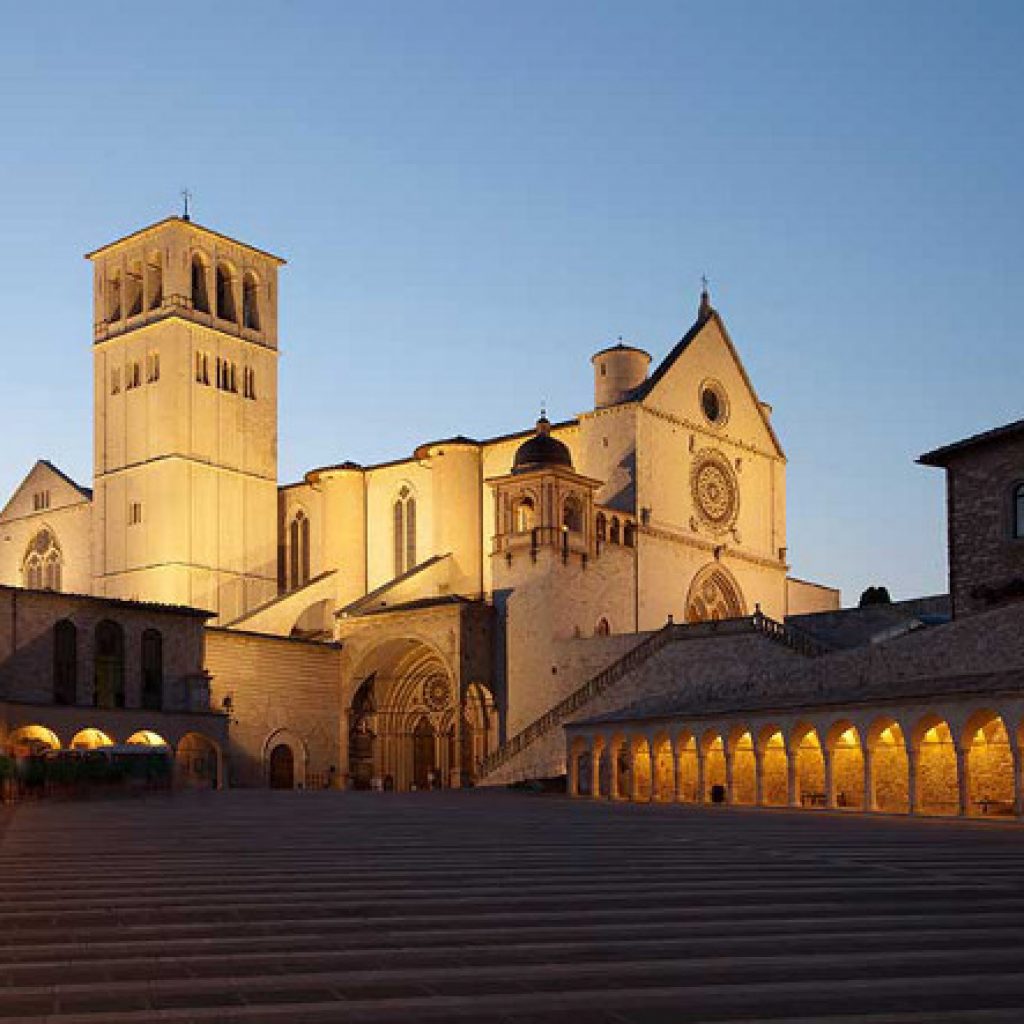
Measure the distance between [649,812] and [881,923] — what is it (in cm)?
2094

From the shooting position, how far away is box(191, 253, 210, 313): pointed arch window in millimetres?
68875

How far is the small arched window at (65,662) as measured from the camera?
48188 mm

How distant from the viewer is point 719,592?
5988 centimetres

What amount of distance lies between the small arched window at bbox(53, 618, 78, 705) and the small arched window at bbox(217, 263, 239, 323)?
2480 cm

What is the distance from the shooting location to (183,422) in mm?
66625

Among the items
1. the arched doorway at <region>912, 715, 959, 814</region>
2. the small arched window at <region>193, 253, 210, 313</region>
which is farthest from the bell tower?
the arched doorway at <region>912, 715, 959, 814</region>

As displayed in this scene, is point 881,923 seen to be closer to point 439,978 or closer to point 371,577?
point 439,978

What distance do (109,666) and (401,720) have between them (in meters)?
13.5

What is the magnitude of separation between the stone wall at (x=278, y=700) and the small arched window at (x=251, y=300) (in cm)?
1982

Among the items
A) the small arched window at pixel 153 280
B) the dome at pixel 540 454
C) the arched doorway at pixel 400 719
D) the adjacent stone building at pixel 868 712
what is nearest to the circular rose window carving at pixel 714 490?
the dome at pixel 540 454

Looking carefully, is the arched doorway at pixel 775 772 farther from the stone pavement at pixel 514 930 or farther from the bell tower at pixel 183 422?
the bell tower at pixel 183 422

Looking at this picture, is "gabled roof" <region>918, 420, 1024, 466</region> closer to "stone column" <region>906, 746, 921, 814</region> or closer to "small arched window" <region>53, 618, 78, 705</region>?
"stone column" <region>906, 746, 921, 814</region>

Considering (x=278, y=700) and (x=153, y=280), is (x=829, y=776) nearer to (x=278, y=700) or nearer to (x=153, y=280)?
(x=278, y=700)

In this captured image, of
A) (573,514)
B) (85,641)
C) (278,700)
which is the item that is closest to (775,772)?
(573,514)
